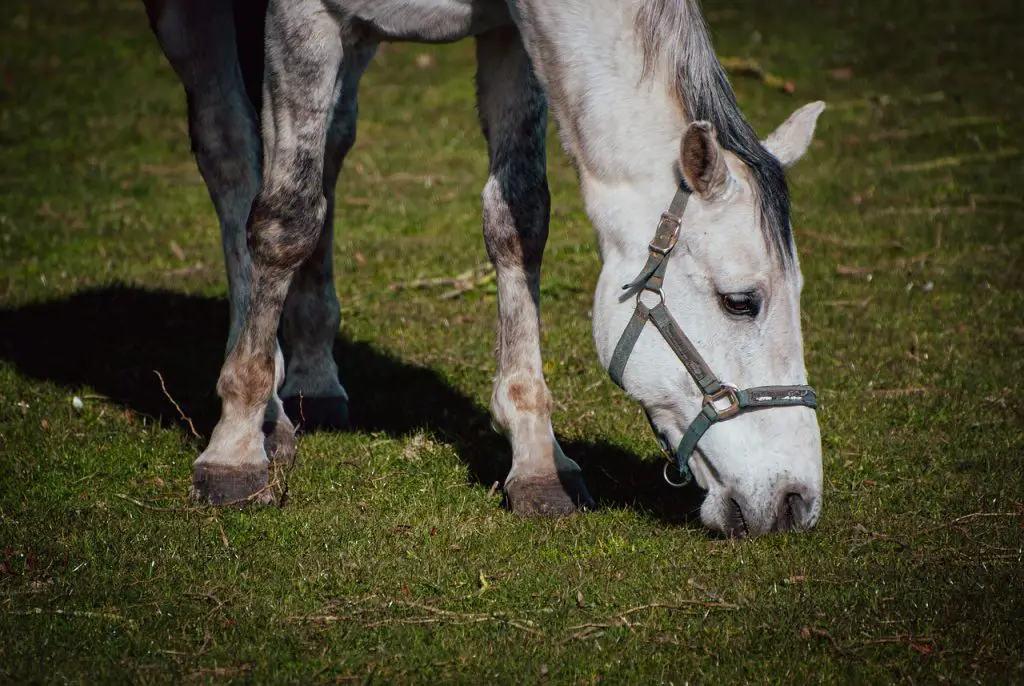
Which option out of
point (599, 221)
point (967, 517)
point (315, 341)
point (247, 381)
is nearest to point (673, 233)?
point (599, 221)

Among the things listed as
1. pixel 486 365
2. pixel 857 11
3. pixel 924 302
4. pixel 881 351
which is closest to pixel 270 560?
pixel 486 365

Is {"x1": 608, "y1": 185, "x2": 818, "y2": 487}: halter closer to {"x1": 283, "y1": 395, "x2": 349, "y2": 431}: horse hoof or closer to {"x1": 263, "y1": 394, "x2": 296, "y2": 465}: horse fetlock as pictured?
{"x1": 263, "y1": 394, "x2": 296, "y2": 465}: horse fetlock

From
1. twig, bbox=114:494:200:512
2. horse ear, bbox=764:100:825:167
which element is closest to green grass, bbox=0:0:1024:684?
twig, bbox=114:494:200:512

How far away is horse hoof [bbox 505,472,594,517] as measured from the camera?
433 cm

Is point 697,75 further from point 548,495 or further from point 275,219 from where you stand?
point 275,219

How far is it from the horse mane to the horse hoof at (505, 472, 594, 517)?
128cm

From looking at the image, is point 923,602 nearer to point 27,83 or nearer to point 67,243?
point 67,243

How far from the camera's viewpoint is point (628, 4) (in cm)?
392

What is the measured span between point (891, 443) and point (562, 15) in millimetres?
2412

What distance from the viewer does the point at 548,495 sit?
435 cm

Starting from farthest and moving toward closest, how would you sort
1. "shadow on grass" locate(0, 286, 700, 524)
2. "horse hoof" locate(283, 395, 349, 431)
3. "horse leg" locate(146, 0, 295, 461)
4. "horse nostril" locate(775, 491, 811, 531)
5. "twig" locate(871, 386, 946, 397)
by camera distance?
"twig" locate(871, 386, 946, 397), "horse hoof" locate(283, 395, 349, 431), "horse leg" locate(146, 0, 295, 461), "shadow on grass" locate(0, 286, 700, 524), "horse nostril" locate(775, 491, 811, 531)

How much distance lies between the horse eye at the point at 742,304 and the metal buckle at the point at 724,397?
234 mm

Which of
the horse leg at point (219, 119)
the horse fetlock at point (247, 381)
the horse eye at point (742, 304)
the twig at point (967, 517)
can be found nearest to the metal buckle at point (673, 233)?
the horse eye at point (742, 304)

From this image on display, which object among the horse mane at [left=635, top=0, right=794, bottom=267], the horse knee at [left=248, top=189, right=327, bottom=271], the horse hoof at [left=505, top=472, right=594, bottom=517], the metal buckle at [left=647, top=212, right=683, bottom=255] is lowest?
the horse hoof at [left=505, top=472, right=594, bottom=517]
